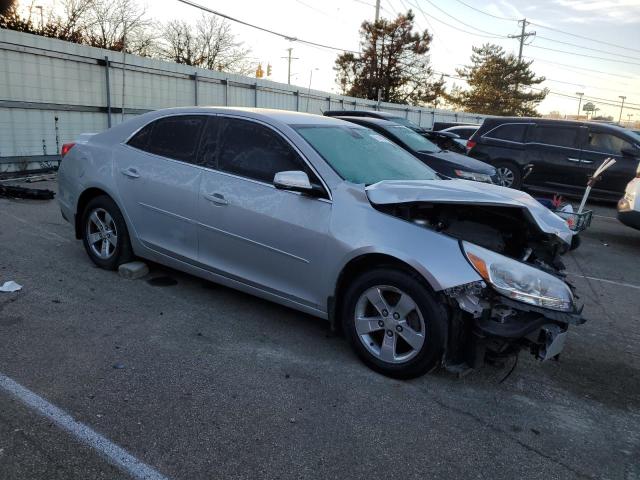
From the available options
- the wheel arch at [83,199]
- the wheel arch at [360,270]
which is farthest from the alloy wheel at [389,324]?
the wheel arch at [83,199]

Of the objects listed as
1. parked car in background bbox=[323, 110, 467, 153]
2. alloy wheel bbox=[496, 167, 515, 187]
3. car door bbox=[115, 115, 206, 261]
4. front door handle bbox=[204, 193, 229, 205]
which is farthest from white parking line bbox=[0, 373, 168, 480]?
alloy wheel bbox=[496, 167, 515, 187]

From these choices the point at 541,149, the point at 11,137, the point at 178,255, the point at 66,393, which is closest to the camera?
the point at 66,393

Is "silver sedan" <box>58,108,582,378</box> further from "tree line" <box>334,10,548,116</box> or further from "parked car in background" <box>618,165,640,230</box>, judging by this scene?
"tree line" <box>334,10,548,116</box>

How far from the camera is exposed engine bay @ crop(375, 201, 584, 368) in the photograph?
3035 millimetres

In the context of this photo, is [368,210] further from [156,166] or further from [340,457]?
[156,166]

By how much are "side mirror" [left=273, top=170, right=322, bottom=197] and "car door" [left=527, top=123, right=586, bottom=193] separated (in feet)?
31.0

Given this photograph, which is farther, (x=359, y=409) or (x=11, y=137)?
(x=11, y=137)

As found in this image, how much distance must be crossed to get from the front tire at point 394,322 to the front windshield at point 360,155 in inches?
33.6

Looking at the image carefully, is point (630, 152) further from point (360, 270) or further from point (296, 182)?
point (296, 182)

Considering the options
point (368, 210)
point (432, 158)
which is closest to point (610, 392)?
point (368, 210)

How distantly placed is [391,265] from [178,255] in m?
2.01

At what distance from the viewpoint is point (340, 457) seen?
2.58 metres

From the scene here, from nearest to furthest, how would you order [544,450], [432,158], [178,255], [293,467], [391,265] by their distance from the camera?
[293,467], [544,450], [391,265], [178,255], [432,158]

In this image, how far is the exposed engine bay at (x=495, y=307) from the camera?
3035mm
